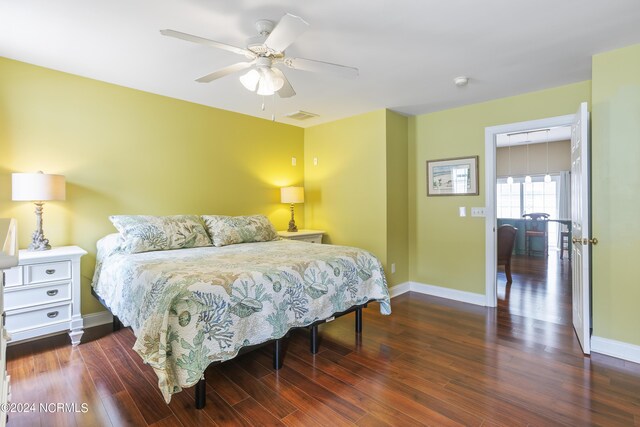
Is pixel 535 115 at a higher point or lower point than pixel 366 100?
lower

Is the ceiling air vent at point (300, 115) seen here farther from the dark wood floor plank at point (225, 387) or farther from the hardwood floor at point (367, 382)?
the dark wood floor plank at point (225, 387)

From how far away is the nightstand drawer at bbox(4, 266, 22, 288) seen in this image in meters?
2.43

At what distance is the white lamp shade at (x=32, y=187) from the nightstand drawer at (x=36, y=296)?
71cm

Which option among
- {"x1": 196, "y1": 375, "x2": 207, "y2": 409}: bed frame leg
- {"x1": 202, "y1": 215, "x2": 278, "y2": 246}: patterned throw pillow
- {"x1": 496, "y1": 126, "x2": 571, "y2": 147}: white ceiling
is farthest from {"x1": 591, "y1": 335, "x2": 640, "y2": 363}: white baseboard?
{"x1": 496, "y1": 126, "x2": 571, "y2": 147}: white ceiling

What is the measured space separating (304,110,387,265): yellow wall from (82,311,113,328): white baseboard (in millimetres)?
2803

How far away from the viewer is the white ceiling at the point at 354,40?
2.03 meters

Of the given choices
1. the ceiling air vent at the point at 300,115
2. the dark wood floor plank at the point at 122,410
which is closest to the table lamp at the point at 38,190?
the dark wood floor plank at the point at 122,410

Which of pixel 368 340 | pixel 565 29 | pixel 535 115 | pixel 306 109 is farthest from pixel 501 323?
pixel 306 109

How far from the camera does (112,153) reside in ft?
10.8

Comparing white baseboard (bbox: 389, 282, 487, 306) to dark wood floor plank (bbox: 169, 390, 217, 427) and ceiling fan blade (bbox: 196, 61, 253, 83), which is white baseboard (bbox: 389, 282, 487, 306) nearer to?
dark wood floor plank (bbox: 169, 390, 217, 427)

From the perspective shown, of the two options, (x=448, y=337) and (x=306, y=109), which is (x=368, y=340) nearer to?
(x=448, y=337)

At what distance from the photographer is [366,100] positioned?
3.78 meters

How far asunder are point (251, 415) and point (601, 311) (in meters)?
2.78

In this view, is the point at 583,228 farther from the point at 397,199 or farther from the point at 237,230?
the point at 237,230
